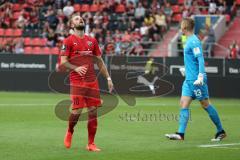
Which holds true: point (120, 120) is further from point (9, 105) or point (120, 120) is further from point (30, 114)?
point (9, 105)

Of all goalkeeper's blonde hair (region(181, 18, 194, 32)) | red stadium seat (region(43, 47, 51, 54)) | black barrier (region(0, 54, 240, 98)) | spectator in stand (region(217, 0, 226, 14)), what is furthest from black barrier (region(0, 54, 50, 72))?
goalkeeper's blonde hair (region(181, 18, 194, 32))

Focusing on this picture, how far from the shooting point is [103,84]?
3359cm

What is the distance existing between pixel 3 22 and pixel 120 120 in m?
23.7

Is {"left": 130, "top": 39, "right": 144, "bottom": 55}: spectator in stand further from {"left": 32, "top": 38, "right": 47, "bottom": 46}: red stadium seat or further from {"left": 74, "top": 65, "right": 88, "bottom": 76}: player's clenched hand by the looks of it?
{"left": 74, "top": 65, "right": 88, "bottom": 76}: player's clenched hand

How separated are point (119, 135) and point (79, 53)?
3.02 m

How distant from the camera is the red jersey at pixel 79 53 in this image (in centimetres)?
1302

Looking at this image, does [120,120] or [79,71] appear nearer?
[79,71]

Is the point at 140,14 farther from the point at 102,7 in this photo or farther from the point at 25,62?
the point at 25,62

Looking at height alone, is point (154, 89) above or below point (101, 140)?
below

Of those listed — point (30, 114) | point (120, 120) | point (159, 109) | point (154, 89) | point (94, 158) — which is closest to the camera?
point (94, 158)

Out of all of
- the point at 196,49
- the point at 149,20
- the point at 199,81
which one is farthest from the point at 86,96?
the point at 149,20

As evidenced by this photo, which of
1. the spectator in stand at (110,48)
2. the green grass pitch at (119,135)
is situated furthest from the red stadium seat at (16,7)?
the green grass pitch at (119,135)

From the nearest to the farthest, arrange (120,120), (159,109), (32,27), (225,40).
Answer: (120,120) < (159,109) < (225,40) < (32,27)

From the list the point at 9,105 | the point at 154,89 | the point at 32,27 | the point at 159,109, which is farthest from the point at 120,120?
the point at 32,27
